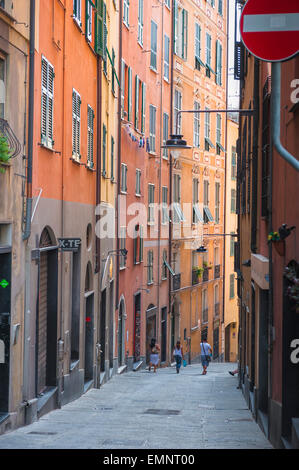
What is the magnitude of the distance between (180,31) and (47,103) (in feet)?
83.9

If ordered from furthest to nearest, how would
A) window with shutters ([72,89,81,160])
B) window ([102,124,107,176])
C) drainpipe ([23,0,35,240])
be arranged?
window ([102,124,107,176]), window with shutters ([72,89,81,160]), drainpipe ([23,0,35,240])

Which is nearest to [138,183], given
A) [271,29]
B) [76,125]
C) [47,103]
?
[76,125]

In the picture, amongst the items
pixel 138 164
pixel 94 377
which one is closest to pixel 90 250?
pixel 94 377

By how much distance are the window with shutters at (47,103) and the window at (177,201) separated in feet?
75.6

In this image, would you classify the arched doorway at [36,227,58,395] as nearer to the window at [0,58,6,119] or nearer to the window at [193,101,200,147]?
the window at [0,58,6,119]

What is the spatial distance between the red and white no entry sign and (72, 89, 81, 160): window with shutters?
12059mm

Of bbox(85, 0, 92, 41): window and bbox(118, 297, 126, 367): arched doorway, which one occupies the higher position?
bbox(85, 0, 92, 41): window

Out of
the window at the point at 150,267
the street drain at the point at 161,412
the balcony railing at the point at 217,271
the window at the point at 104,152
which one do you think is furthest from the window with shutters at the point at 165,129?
the street drain at the point at 161,412

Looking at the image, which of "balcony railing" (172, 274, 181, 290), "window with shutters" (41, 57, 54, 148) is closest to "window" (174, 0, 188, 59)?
"balcony railing" (172, 274, 181, 290)

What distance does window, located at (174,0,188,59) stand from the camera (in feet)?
127

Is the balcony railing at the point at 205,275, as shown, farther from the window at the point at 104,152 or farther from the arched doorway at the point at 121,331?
the window at the point at 104,152

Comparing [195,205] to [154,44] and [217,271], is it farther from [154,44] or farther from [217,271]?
[154,44]

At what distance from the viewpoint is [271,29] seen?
5973 mm

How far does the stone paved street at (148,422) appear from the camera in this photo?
34.4 ft
